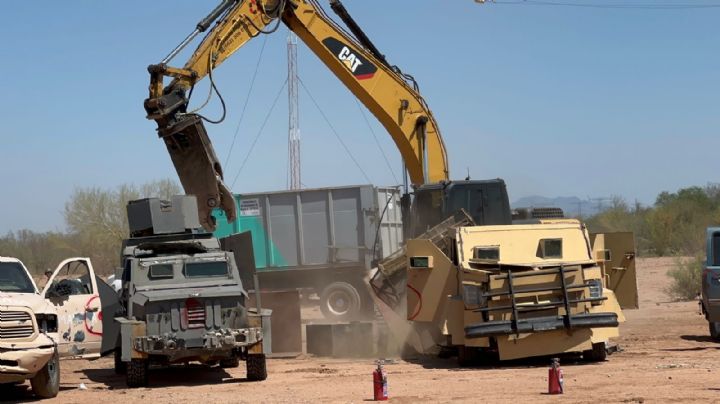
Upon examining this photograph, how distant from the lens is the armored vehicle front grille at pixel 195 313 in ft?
51.1

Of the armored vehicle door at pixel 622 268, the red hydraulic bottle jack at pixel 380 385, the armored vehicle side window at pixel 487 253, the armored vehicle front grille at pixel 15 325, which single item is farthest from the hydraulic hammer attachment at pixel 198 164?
the red hydraulic bottle jack at pixel 380 385

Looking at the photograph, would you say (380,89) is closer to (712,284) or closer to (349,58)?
(349,58)

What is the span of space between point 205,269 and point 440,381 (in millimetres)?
4089

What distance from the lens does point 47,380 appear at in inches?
574

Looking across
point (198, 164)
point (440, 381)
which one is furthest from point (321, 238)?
point (440, 381)

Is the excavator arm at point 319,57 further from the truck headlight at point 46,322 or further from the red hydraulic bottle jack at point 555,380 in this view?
the red hydraulic bottle jack at point 555,380

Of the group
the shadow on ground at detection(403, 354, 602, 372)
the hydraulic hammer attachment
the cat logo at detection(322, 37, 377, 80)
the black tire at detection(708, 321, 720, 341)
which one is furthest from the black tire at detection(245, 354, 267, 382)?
the black tire at detection(708, 321, 720, 341)

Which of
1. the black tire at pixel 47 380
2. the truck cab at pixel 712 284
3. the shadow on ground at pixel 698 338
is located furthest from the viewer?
the shadow on ground at pixel 698 338

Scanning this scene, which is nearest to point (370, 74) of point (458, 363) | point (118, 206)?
point (458, 363)

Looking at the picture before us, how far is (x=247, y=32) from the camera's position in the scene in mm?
21094

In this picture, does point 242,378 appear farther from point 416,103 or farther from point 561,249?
point 416,103

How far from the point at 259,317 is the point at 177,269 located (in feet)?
5.21

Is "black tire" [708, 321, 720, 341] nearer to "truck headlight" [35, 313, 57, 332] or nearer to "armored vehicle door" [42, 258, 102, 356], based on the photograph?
"armored vehicle door" [42, 258, 102, 356]

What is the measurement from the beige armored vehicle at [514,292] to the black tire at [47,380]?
5.46 metres
